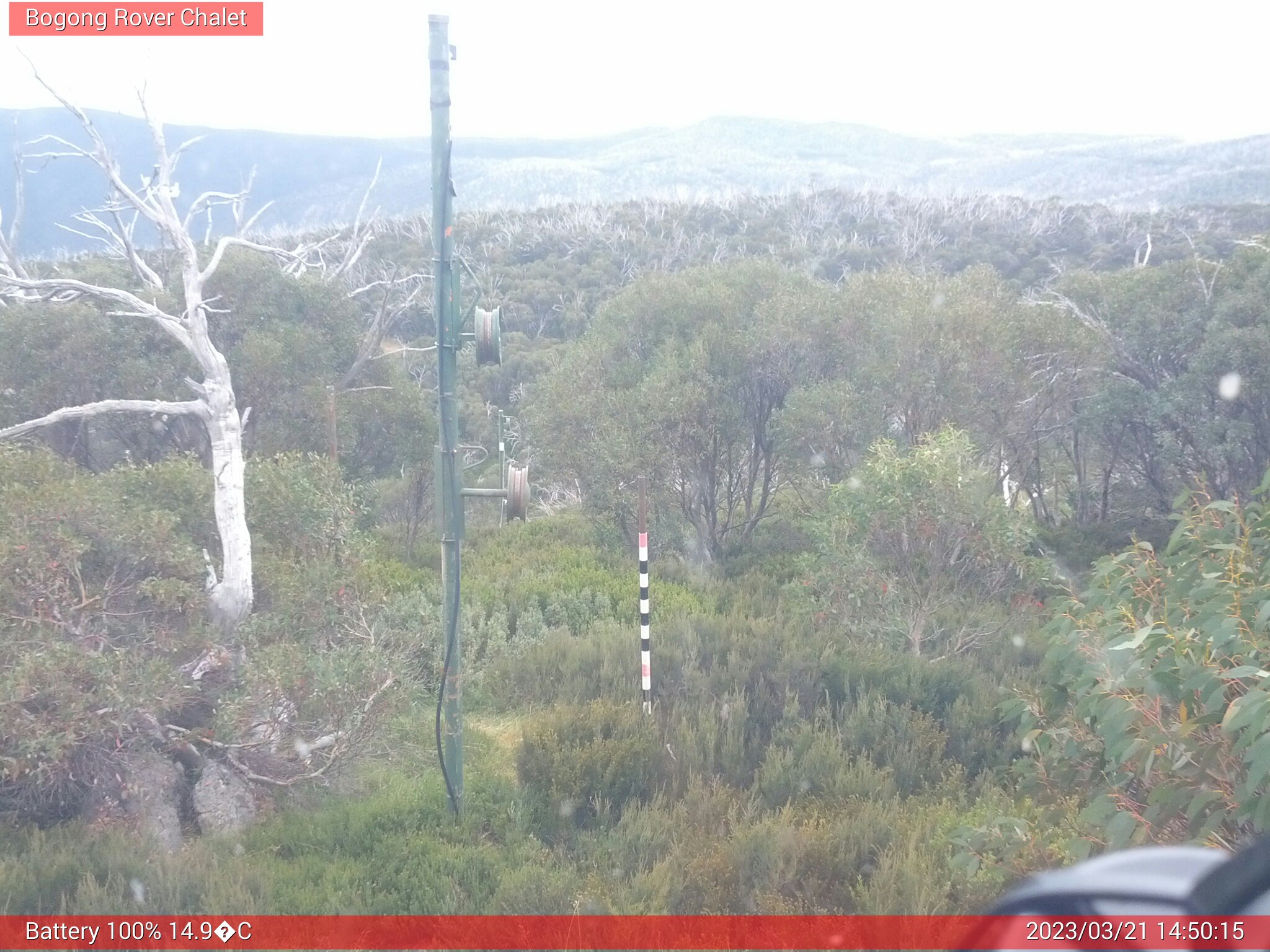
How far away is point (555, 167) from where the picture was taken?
73875 mm

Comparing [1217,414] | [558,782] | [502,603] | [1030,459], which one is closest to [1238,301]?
[1217,414]

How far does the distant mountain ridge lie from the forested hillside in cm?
1519

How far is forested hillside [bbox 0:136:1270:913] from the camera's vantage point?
177 inches

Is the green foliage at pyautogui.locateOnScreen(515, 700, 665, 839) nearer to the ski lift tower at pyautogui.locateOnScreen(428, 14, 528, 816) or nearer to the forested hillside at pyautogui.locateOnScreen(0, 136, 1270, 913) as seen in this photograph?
the forested hillside at pyautogui.locateOnScreen(0, 136, 1270, 913)

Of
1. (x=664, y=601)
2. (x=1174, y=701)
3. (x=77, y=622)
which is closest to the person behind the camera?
(x=1174, y=701)

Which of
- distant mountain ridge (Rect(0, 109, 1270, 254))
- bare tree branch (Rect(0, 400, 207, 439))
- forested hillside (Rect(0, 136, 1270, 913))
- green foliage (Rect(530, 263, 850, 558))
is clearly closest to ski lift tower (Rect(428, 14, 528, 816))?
forested hillside (Rect(0, 136, 1270, 913))

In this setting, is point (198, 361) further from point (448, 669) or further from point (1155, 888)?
point (1155, 888)

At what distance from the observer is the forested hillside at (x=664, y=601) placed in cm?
451

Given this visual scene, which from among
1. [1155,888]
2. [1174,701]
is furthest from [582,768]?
[1155,888]

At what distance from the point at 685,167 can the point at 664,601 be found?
70862 millimetres

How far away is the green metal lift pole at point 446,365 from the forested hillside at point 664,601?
80cm

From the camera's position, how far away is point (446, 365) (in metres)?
5.54

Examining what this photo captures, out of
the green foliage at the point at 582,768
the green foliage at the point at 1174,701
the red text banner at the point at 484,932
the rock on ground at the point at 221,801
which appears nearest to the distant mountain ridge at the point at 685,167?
the rock on ground at the point at 221,801

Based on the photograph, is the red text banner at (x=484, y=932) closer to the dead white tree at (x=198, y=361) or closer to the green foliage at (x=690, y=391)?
the dead white tree at (x=198, y=361)
